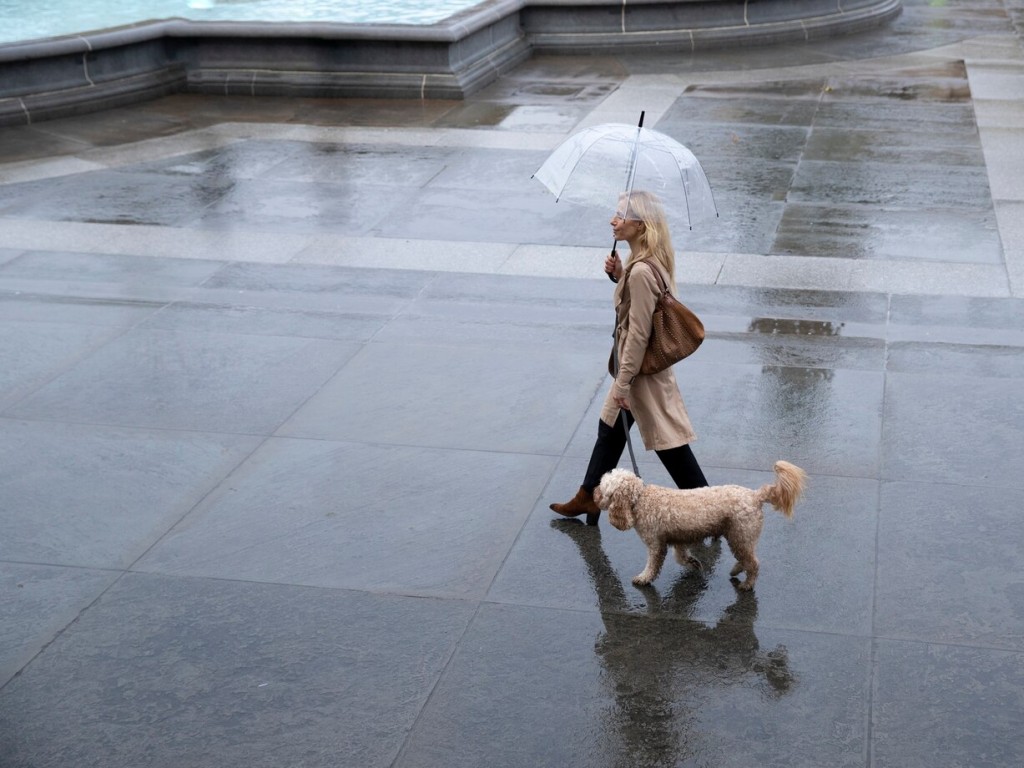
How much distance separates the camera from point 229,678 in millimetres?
5270

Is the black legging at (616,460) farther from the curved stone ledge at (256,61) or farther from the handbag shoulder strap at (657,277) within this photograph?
the curved stone ledge at (256,61)

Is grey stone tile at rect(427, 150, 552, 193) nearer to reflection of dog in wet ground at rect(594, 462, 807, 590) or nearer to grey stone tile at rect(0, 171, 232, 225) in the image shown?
grey stone tile at rect(0, 171, 232, 225)

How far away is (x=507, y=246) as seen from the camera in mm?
10914

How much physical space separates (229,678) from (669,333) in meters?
2.51

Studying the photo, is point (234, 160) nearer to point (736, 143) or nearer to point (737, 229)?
point (736, 143)

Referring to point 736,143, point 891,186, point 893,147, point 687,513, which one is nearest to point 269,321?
point 687,513

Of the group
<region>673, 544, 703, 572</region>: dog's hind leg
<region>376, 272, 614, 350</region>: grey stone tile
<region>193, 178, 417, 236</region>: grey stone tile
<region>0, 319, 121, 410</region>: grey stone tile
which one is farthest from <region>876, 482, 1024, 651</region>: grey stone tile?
<region>193, 178, 417, 236</region>: grey stone tile

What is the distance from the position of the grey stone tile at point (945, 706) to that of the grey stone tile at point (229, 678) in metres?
1.80

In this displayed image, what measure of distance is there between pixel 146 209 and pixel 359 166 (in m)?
2.45

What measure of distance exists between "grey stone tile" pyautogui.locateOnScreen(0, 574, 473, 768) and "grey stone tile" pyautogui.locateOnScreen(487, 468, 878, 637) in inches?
21.2

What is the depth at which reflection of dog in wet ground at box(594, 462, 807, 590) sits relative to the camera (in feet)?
18.3

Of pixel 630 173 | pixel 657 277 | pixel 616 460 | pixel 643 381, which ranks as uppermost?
pixel 630 173

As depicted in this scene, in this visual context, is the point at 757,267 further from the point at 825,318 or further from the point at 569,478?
the point at 569,478

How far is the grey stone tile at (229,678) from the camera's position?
15.9 ft
